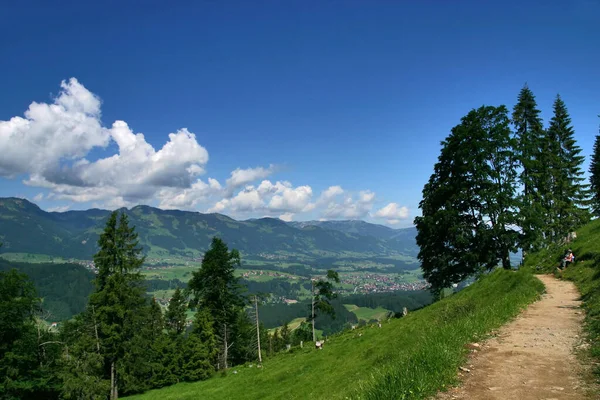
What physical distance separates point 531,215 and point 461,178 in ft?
23.7

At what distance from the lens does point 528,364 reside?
8.90m

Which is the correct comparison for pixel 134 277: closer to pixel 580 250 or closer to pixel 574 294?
pixel 574 294

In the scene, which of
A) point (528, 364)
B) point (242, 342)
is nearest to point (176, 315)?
point (242, 342)

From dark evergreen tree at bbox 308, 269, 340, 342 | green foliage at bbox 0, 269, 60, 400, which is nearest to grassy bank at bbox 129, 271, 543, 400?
dark evergreen tree at bbox 308, 269, 340, 342

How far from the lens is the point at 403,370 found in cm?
816

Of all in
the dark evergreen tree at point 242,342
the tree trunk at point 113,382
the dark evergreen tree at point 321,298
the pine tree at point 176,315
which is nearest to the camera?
the tree trunk at point 113,382

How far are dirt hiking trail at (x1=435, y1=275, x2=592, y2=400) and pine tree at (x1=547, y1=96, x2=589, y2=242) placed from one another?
2999 cm

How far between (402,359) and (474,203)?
30.3 metres

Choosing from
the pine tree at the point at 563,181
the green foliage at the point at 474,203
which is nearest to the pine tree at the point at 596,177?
the pine tree at the point at 563,181

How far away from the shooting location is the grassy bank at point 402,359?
26.2 feet

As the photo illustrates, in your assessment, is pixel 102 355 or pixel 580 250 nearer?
pixel 580 250

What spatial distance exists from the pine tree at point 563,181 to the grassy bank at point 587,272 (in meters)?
3.24

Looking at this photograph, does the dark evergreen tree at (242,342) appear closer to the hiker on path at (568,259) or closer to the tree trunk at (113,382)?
the tree trunk at (113,382)

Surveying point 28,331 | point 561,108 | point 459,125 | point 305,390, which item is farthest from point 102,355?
point 561,108
